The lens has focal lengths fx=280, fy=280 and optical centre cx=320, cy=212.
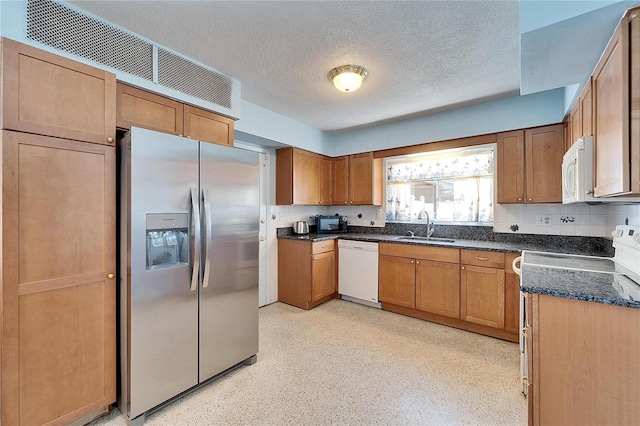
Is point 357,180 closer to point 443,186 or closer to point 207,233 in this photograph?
point 443,186

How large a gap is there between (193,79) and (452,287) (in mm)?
3241

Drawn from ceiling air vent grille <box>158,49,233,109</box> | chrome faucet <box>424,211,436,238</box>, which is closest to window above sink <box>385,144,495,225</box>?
chrome faucet <box>424,211,436,238</box>

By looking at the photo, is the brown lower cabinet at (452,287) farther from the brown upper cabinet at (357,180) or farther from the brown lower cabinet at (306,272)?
the brown upper cabinet at (357,180)

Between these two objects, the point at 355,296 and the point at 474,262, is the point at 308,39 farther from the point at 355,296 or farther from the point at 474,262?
the point at 355,296

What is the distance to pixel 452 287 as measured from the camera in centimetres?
309

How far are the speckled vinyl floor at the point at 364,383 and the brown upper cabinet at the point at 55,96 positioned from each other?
1775 mm

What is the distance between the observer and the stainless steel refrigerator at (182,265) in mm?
1691

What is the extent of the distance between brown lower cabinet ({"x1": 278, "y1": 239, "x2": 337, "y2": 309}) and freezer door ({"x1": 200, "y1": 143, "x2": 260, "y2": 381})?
1.36 metres

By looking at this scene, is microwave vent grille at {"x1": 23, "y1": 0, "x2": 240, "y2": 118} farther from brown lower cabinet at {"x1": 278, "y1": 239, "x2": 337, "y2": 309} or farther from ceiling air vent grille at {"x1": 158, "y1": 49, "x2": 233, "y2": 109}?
brown lower cabinet at {"x1": 278, "y1": 239, "x2": 337, "y2": 309}

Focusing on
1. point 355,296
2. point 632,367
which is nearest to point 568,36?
point 632,367

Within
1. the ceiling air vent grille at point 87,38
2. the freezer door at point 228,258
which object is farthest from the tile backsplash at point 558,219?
the ceiling air vent grille at point 87,38

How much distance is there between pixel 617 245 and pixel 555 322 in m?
1.15

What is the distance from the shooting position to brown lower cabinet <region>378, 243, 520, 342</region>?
2.80 meters

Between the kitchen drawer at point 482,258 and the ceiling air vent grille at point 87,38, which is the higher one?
the ceiling air vent grille at point 87,38
